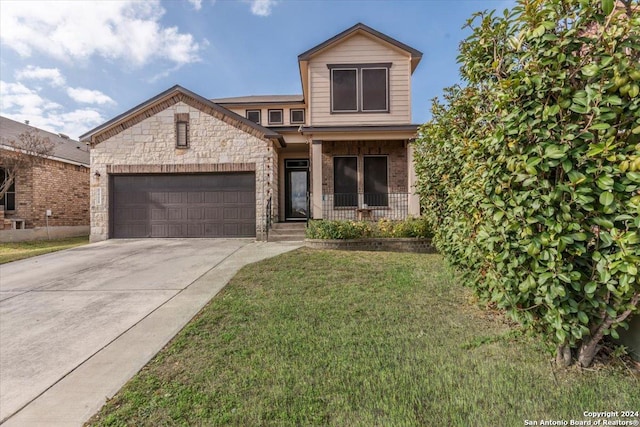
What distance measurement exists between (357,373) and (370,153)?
9.88m

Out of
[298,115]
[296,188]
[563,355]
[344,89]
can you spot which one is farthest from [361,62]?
[563,355]

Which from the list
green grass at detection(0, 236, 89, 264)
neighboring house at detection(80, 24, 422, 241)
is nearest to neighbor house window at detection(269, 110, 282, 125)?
neighboring house at detection(80, 24, 422, 241)

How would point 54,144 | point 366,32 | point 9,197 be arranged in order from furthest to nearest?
point 54,144 < point 9,197 < point 366,32

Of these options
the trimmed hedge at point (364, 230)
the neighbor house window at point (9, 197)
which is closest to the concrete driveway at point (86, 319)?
the trimmed hedge at point (364, 230)

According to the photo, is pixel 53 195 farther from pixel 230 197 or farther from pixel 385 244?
pixel 385 244

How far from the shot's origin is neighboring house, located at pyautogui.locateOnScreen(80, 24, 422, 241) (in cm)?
1068

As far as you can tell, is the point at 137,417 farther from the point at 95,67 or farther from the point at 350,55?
the point at 95,67

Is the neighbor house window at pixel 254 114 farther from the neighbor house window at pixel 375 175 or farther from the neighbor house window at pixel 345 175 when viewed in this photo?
the neighbor house window at pixel 375 175

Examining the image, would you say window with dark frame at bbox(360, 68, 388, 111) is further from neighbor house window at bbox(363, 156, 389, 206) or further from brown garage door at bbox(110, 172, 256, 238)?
brown garage door at bbox(110, 172, 256, 238)

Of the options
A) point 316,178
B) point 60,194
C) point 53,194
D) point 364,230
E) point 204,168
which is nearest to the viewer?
point 364,230

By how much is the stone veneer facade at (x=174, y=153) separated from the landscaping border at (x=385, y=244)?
354 centimetres

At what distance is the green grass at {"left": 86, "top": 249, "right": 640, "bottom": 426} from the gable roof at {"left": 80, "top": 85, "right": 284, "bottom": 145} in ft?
25.9

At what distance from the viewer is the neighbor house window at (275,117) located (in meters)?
14.3

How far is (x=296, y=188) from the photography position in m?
13.2
